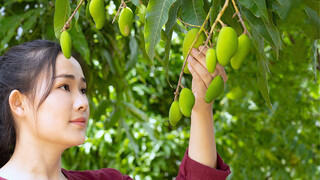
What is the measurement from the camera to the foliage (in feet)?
2.45

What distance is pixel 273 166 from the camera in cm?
255

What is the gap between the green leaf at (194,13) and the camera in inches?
28.1

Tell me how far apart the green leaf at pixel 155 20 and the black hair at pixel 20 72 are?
17.5 inches

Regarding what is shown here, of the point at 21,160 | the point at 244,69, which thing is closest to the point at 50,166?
the point at 21,160

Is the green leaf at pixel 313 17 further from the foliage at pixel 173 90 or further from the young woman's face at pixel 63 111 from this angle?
the young woman's face at pixel 63 111

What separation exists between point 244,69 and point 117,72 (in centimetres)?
61

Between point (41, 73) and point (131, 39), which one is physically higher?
point (41, 73)

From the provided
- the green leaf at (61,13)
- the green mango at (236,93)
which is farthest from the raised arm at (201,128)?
the green mango at (236,93)

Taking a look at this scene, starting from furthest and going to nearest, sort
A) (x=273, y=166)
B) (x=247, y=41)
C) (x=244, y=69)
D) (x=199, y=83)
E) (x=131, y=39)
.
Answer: (x=273, y=166) → (x=244, y=69) → (x=131, y=39) → (x=199, y=83) → (x=247, y=41)

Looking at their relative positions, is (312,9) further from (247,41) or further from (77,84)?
(77,84)

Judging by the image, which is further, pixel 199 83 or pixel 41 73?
pixel 41 73

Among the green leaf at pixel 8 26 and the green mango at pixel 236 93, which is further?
the green mango at pixel 236 93

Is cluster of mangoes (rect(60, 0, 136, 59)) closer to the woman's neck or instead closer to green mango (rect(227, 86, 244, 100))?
the woman's neck

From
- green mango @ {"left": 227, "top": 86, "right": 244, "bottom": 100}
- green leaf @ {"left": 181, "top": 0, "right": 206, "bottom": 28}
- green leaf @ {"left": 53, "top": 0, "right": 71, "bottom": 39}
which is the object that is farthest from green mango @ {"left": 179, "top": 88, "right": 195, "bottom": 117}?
green mango @ {"left": 227, "top": 86, "right": 244, "bottom": 100}
